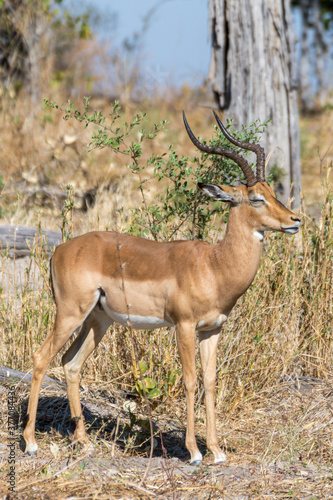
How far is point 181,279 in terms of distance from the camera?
363cm

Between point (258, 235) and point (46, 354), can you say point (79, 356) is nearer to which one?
point (46, 354)

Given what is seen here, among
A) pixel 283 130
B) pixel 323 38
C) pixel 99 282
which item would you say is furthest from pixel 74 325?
pixel 323 38

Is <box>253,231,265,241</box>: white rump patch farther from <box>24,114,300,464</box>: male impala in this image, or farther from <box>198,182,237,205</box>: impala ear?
<box>198,182,237,205</box>: impala ear

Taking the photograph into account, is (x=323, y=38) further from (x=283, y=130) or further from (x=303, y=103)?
(x=283, y=130)

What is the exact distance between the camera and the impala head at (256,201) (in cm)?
349

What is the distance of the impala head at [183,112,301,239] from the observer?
11.4ft

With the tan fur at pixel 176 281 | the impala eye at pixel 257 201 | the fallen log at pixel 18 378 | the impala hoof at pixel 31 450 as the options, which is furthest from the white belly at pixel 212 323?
the fallen log at pixel 18 378

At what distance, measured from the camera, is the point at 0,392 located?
14.6 ft

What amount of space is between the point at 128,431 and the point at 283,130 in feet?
13.3

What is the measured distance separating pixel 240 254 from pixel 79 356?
1.30 m

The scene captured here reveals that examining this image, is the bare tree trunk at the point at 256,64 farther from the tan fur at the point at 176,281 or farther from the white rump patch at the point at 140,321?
the white rump patch at the point at 140,321

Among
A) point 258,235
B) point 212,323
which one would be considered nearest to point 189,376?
point 212,323

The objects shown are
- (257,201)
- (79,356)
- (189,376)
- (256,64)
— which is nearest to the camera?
(257,201)

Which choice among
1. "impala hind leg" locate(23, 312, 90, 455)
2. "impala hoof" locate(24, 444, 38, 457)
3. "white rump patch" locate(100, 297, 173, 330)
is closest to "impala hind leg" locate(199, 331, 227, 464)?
"white rump patch" locate(100, 297, 173, 330)
